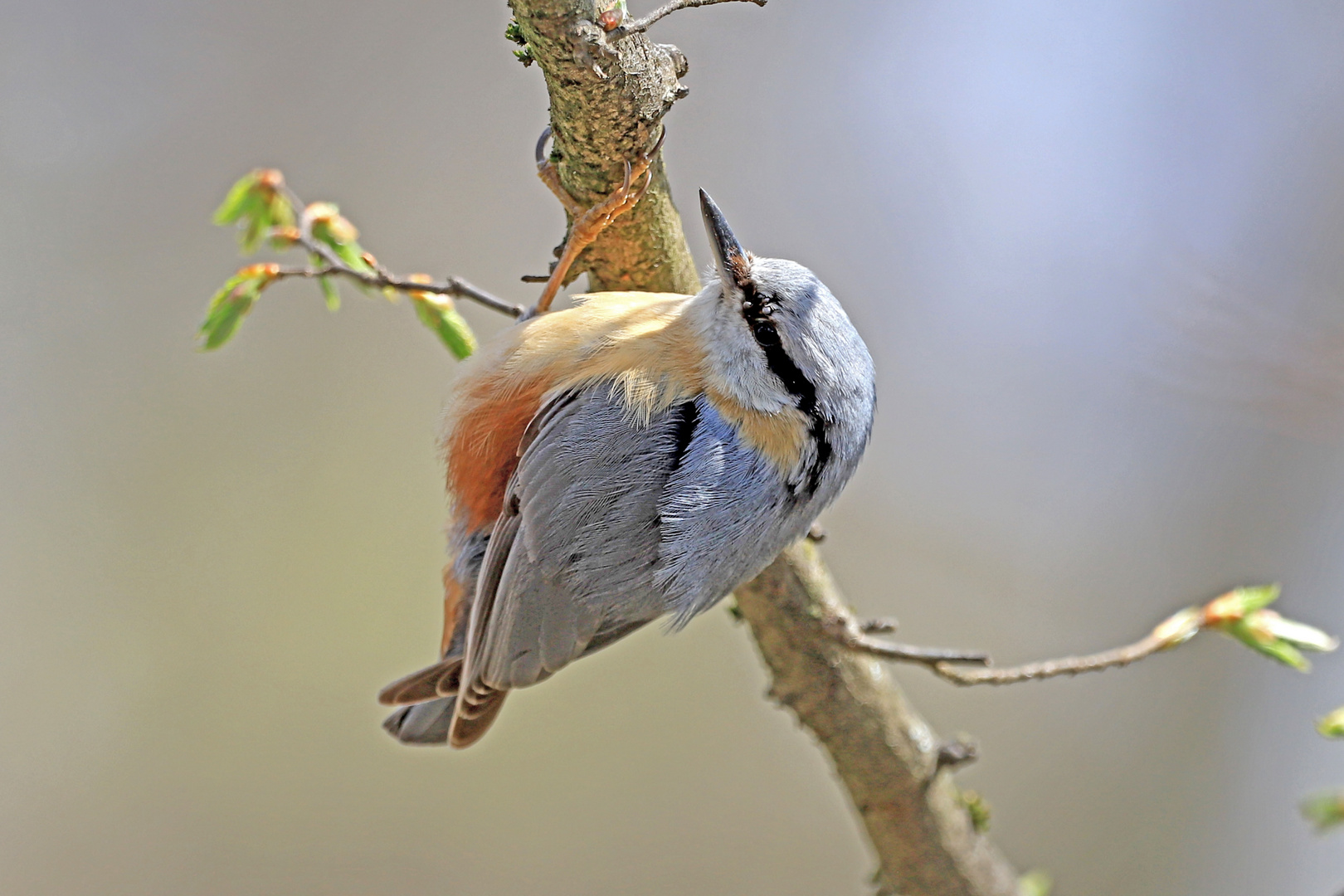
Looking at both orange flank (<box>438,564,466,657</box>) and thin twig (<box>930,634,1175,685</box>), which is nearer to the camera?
thin twig (<box>930,634,1175,685</box>)

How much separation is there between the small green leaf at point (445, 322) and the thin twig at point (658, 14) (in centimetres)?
54

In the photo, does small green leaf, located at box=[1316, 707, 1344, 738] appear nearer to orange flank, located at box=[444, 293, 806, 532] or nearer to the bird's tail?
orange flank, located at box=[444, 293, 806, 532]

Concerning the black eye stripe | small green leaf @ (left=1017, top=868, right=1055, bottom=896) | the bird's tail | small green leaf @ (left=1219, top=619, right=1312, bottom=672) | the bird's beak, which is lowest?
small green leaf @ (left=1017, top=868, right=1055, bottom=896)

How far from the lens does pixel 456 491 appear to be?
154 cm

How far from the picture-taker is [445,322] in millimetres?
1452

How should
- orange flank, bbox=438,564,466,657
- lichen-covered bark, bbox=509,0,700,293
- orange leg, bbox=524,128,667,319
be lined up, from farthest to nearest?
orange flank, bbox=438,564,466,657
orange leg, bbox=524,128,667,319
lichen-covered bark, bbox=509,0,700,293

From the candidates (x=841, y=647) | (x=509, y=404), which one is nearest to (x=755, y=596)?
(x=841, y=647)

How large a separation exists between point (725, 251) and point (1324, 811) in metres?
1.12

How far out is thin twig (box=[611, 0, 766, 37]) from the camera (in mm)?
1040

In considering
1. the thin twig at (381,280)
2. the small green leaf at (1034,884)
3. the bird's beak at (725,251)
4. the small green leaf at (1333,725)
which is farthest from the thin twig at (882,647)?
the thin twig at (381,280)

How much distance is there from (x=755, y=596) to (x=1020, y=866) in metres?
2.55

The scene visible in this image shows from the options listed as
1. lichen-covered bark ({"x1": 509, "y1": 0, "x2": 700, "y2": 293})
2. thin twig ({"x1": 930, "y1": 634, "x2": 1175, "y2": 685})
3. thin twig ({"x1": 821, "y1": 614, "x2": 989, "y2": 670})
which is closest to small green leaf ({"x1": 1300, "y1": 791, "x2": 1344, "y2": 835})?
thin twig ({"x1": 930, "y1": 634, "x2": 1175, "y2": 685})

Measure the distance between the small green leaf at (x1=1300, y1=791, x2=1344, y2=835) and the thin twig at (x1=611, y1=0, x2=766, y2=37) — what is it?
1.26 meters

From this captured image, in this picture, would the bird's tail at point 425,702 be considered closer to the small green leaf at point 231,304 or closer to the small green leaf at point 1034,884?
the small green leaf at point 231,304
